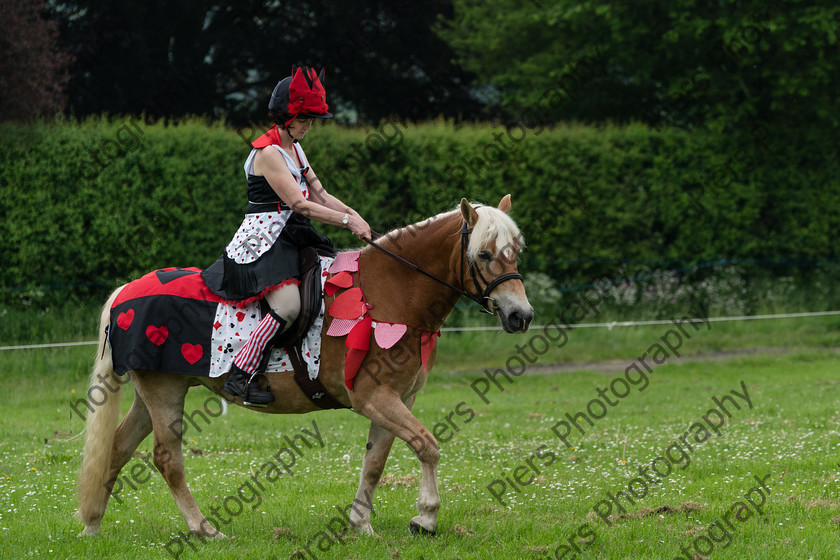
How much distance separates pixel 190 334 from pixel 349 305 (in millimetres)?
1156

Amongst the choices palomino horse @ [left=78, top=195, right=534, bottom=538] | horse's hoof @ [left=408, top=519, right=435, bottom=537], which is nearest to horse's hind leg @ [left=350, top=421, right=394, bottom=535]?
palomino horse @ [left=78, top=195, right=534, bottom=538]

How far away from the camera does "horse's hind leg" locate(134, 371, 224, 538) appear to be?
6.60 metres

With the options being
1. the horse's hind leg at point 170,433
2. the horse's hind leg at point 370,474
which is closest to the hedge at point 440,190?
the horse's hind leg at point 170,433

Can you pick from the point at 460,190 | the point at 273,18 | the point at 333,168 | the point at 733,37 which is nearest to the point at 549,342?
the point at 460,190

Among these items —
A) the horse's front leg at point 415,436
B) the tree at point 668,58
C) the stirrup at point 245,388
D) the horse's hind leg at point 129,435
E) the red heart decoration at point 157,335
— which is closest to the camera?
the horse's front leg at point 415,436

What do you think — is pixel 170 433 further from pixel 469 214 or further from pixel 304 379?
pixel 469 214

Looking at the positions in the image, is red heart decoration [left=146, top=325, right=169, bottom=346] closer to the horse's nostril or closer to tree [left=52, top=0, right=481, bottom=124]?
the horse's nostril

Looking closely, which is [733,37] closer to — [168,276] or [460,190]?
[460,190]

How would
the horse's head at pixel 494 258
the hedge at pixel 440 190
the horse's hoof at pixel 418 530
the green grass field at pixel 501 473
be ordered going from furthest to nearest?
the hedge at pixel 440 190 → the horse's hoof at pixel 418 530 → the green grass field at pixel 501 473 → the horse's head at pixel 494 258

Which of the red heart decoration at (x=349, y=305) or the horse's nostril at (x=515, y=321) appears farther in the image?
the red heart decoration at (x=349, y=305)

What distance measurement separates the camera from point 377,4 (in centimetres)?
2419

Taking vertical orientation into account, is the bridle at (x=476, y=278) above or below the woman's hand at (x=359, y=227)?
below

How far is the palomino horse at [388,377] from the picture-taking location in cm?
595

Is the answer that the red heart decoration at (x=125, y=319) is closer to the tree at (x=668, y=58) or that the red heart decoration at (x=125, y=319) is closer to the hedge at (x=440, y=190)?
the hedge at (x=440, y=190)
